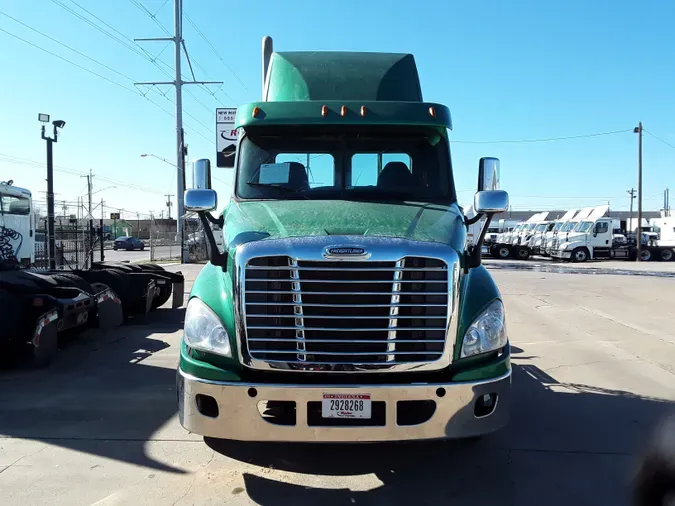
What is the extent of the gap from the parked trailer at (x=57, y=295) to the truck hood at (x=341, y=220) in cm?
334

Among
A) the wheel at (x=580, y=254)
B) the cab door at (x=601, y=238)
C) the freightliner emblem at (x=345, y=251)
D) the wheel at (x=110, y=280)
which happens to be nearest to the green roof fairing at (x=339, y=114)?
the freightliner emblem at (x=345, y=251)

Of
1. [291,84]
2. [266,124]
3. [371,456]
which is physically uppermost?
[291,84]

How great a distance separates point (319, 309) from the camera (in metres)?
3.53

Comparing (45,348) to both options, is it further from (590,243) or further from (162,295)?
(590,243)

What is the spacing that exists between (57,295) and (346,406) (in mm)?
5530

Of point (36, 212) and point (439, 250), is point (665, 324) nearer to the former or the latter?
point (439, 250)

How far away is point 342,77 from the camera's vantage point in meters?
5.73

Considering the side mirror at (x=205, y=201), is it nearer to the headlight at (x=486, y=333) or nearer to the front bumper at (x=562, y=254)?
the headlight at (x=486, y=333)

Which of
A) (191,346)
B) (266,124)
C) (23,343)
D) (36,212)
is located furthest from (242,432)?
(36,212)

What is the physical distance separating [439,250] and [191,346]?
1.71 metres

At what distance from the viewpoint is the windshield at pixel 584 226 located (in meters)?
33.2

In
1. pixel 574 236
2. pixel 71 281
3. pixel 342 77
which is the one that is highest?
pixel 342 77

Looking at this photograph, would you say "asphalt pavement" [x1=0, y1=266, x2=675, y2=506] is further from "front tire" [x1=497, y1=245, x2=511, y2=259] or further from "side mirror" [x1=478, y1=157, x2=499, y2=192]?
"front tire" [x1=497, y1=245, x2=511, y2=259]

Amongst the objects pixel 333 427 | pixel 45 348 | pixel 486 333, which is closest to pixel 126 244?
pixel 45 348
